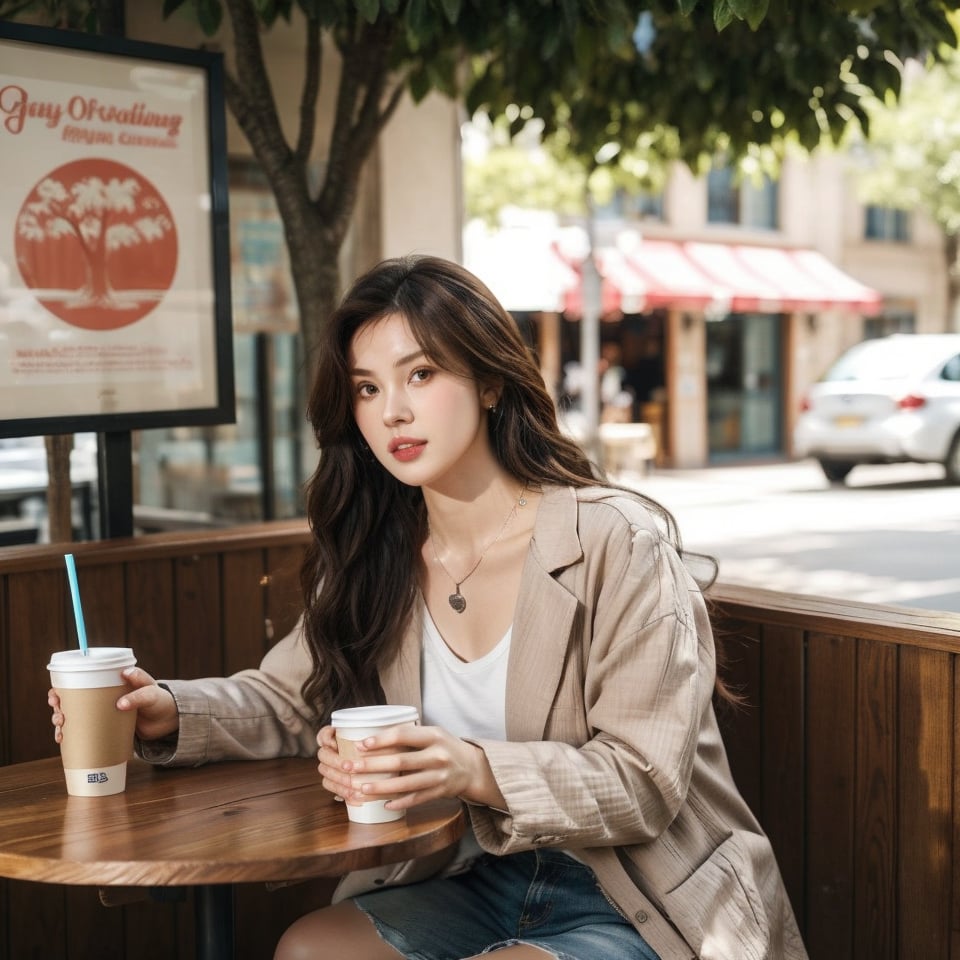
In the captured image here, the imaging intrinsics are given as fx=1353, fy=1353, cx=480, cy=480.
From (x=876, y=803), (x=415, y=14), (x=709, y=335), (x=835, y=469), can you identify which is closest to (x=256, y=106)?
(x=415, y=14)

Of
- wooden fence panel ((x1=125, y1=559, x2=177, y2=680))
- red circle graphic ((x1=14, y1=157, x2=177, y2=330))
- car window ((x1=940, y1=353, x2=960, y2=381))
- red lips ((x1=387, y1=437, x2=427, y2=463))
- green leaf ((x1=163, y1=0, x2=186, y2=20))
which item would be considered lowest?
wooden fence panel ((x1=125, y1=559, x2=177, y2=680))

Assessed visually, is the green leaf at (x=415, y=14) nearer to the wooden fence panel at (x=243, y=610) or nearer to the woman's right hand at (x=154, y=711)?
the wooden fence panel at (x=243, y=610)

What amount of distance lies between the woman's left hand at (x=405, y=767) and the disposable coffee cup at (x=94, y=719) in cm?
35

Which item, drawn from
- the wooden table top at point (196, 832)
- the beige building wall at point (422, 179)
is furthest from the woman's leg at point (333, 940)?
the beige building wall at point (422, 179)

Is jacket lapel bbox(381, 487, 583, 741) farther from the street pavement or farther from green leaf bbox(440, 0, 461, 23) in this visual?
green leaf bbox(440, 0, 461, 23)

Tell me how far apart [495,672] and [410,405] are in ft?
1.56

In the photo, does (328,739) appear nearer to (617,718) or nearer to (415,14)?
(617,718)

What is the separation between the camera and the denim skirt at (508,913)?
213 centimetres

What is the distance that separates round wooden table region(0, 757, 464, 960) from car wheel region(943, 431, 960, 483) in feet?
7.62

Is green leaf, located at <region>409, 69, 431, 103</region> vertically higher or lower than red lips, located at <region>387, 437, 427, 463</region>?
higher

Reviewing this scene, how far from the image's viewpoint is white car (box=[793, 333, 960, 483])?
4355 mm

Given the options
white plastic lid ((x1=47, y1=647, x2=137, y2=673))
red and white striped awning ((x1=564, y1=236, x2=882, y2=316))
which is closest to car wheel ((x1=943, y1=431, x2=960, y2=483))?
white plastic lid ((x1=47, y1=647, x2=137, y2=673))

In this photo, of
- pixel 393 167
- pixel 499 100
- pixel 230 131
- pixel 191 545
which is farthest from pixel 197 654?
pixel 393 167

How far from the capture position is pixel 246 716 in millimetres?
2383
